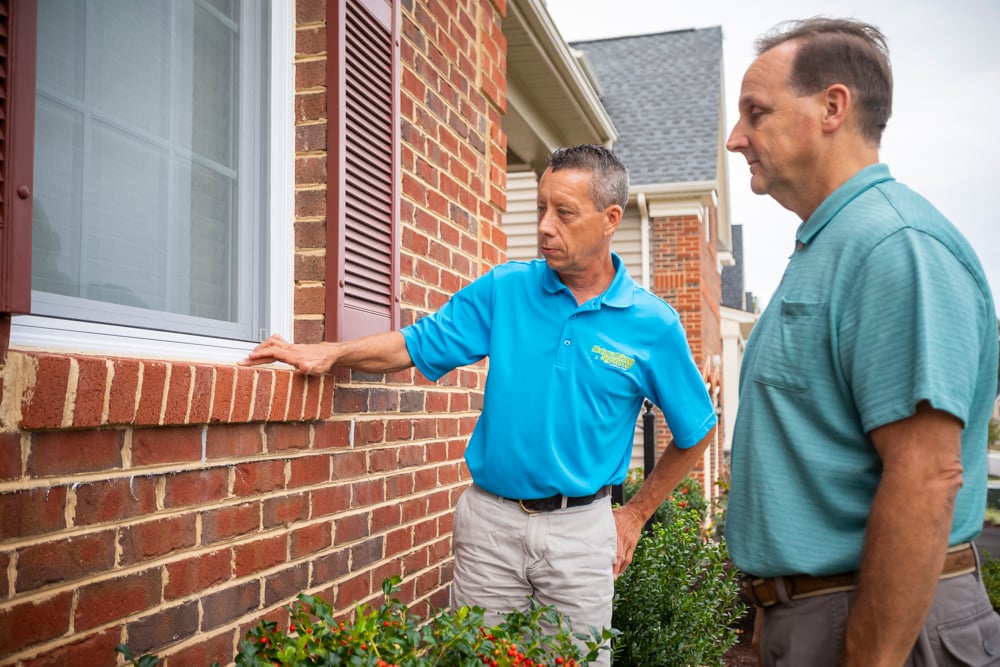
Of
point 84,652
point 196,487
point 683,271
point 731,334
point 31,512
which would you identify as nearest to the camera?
point 31,512

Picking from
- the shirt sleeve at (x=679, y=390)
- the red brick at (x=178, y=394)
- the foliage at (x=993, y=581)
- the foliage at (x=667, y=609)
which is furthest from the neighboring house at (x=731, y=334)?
the red brick at (x=178, y=394)

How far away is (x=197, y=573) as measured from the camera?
2.13 metres

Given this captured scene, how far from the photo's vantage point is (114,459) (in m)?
1.85

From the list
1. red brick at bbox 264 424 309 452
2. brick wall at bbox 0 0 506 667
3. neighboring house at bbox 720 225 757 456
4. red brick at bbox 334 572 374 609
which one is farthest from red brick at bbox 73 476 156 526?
neighboring house at bbox 720 225 757 456

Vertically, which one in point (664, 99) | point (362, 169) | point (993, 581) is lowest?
point (993, 581)

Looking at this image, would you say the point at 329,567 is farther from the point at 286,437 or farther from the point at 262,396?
the point at 262,396

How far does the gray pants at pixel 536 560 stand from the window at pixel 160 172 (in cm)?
98

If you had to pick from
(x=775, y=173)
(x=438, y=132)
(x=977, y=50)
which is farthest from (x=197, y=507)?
(x=977, y=50)

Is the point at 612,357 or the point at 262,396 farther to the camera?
the point at 612,357

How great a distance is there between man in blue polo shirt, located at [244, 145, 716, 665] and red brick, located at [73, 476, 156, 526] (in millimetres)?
874

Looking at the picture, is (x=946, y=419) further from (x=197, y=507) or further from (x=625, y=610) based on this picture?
(x=625, y=610)

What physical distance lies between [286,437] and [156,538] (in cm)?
56

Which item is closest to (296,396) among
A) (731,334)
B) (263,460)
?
(263,460)

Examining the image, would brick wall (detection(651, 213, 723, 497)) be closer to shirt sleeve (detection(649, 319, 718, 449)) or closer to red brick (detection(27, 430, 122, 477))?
shirt sleeve (detection(649, 319, 718, 449))
